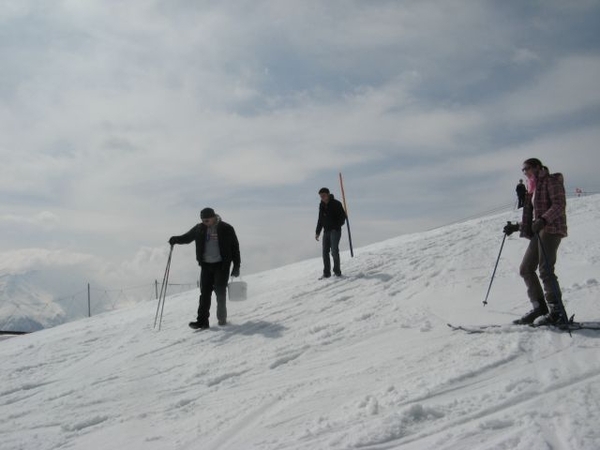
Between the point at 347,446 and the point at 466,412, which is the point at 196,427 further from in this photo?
the point at 466,412

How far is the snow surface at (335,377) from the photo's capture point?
147 inches

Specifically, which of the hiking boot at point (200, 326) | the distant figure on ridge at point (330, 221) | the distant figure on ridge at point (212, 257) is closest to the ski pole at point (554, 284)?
the distant figure on ridge at point (212, 257)

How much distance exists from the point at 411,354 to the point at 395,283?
4.18 m

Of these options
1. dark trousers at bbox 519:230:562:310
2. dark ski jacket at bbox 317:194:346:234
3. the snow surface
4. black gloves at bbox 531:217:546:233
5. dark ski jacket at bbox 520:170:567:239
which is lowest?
the snow surface

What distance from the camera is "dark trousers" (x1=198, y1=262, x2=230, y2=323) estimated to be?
8.09 m

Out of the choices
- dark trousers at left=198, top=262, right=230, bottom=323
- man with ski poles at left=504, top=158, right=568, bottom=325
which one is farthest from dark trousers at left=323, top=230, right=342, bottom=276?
man with ski poles at left=504, top=158, right=568, bottom=325

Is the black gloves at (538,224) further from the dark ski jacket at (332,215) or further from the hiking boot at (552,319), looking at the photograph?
the dark ski jacket at (332,215)

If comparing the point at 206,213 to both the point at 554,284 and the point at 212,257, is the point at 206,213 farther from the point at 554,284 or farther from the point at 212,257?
the point at 554,284

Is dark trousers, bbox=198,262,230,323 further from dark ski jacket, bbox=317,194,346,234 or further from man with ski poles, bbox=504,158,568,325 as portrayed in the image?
man with ski poles, bbox=504,158,568,325

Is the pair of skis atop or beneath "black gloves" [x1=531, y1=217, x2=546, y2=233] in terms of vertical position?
beneath

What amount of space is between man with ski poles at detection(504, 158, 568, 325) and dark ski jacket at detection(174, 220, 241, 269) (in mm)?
4547

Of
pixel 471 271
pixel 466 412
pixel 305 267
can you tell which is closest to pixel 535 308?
pixel 466 412

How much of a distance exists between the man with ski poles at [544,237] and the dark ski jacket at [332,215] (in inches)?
203

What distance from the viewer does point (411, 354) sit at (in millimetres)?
5422
